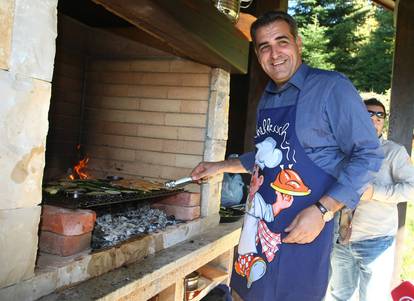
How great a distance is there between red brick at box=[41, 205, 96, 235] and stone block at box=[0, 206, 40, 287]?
33 centimetres

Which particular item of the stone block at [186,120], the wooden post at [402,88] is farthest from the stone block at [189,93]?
the wooden post at [402,88]

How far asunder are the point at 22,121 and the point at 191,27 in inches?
44.7

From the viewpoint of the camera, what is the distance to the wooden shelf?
3.16 meters

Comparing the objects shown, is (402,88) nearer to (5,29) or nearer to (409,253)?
(409,253)

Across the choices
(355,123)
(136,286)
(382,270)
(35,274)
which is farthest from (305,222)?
(382,270)

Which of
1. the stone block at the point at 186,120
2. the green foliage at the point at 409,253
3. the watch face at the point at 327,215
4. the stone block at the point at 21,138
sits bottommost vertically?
the green foliage at the point at 409,253

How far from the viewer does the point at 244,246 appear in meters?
2.11

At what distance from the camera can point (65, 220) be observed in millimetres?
1997

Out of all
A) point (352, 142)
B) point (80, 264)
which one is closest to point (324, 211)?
point (352, 142)

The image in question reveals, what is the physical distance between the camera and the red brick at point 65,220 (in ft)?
6.56

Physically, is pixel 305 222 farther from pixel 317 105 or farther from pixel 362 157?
pixel 317 105

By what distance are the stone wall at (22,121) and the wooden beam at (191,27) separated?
0.43m

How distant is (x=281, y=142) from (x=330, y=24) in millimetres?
20073

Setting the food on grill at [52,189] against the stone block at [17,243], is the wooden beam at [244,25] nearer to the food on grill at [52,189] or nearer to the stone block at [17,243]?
the food on grill at [52,189]
